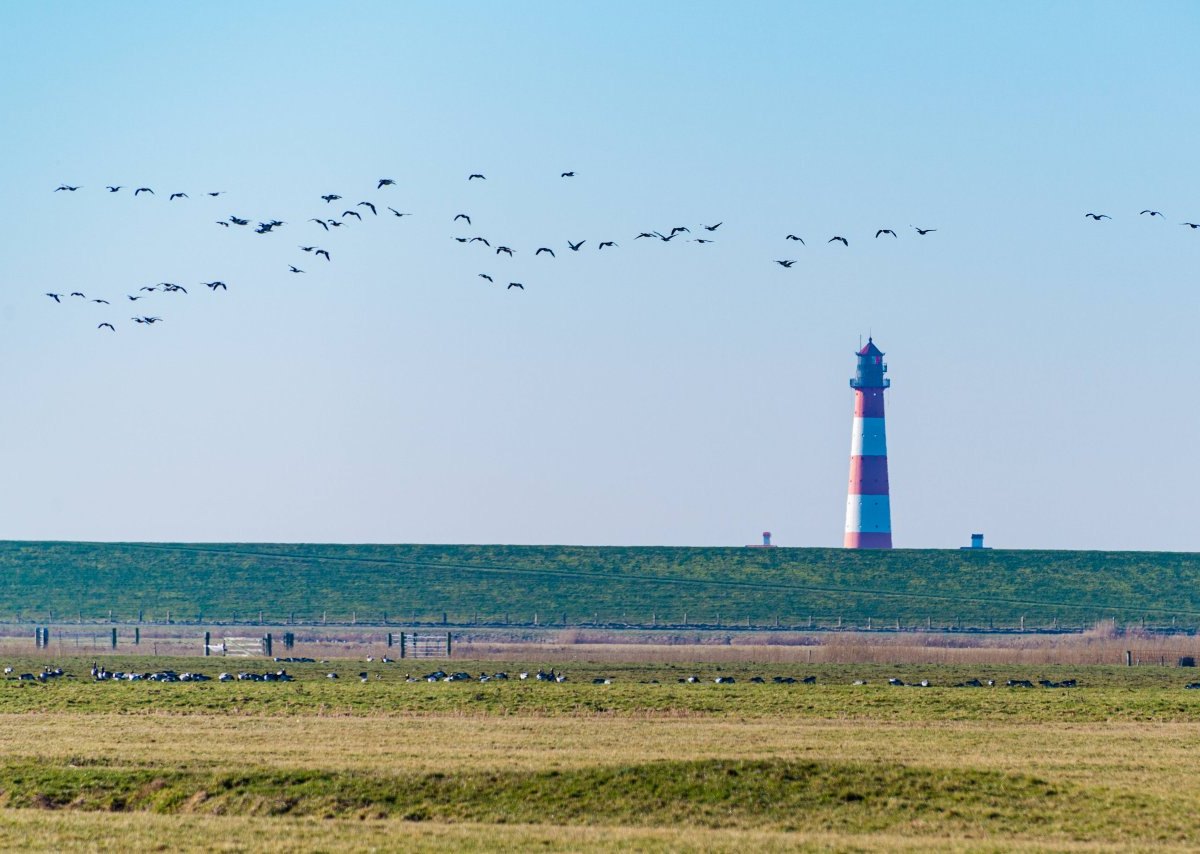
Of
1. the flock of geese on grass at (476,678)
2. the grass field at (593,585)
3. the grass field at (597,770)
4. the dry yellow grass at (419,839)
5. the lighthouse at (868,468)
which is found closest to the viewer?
the dry yellow grass at (419,839)

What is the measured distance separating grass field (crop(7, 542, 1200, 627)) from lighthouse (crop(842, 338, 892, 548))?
3.59 m

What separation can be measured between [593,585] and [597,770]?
68.8m

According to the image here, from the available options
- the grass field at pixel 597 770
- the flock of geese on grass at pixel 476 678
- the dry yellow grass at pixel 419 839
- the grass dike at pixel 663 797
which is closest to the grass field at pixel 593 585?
the flock of geese on grass at pixel 476 678

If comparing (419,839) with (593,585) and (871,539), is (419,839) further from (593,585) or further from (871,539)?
(871,539)

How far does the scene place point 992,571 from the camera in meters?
109

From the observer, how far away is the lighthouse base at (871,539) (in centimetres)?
11400

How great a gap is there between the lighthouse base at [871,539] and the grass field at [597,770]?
2218 inches

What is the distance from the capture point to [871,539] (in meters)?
114

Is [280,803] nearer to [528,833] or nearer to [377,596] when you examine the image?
[528,833]

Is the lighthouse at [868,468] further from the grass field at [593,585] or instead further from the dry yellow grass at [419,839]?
the dry yellow grass at [419,839]

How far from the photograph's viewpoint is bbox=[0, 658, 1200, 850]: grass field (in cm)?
3431

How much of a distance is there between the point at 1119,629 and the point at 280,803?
65650 mm

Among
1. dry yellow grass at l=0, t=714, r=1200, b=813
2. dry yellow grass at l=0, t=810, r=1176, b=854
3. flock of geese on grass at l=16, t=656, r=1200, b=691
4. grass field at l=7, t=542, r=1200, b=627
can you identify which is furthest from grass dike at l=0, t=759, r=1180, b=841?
grass field at l=7, t=542, r=1200, b=627

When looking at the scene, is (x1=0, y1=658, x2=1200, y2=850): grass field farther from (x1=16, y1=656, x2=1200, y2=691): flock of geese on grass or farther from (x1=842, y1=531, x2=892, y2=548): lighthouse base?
(x1=842, y1=531, x2=892, y2=548): lighthouse base
